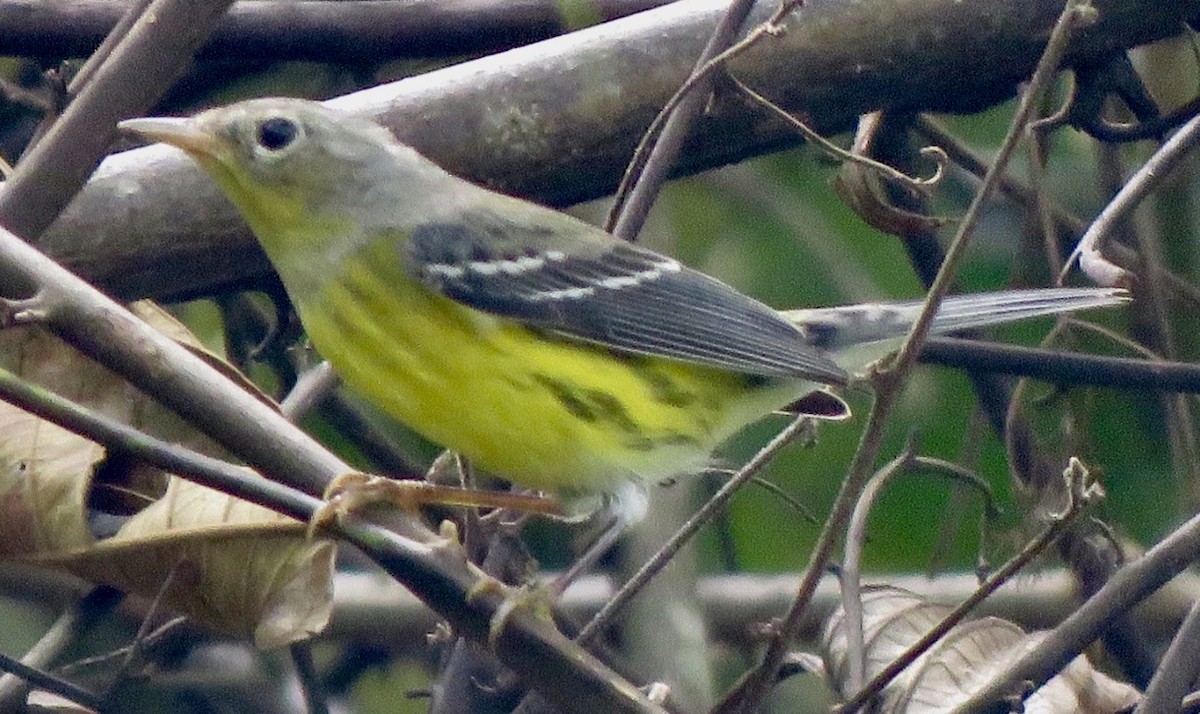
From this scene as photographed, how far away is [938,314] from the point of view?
10.1 ft

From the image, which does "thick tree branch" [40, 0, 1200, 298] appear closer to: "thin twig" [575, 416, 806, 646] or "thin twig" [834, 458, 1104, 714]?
"thin twig" [575, 416, 806, 646]

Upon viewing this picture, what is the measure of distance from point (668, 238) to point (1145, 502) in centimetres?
131

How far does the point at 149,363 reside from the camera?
6.43 ft

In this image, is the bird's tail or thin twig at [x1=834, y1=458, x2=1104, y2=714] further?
the bird's tail

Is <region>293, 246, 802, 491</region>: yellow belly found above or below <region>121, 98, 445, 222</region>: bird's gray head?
below

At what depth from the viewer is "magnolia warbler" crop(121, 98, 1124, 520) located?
2951 millimetres

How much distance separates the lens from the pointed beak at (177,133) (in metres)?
2.71

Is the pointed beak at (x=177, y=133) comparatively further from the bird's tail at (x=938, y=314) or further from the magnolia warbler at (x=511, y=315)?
the bird's tail at (x=938, y=314)

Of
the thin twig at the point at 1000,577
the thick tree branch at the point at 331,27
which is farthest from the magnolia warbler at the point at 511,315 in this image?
the thin twig at the point at 1000,577

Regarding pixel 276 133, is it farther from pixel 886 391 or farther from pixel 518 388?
pixel 886 391

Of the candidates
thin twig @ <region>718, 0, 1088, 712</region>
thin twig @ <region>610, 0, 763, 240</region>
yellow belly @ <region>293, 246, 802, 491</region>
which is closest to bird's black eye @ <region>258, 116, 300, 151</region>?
yellow belly @ <region>293, 246, 802, 491</region>

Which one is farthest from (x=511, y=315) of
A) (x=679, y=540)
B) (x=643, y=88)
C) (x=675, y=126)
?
(x=679, y=540)

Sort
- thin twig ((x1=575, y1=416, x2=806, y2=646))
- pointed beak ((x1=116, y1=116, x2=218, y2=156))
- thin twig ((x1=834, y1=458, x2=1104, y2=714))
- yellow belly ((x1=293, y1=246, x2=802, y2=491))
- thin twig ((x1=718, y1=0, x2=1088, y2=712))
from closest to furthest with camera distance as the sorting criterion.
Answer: thin twig ((x1=718, y1=0, x2=1088, y2=712)) → thin twig ((x1=834, y1=458, x2=1104, y2=714)) → thin twig ((x1=575, y1=416, x2=806, y2=646)) → pointed beak ((x1=116, y1=116, x2=218, y2=156)) → yellow belly ((x1=293, y1=246, x2=802, y2=491))

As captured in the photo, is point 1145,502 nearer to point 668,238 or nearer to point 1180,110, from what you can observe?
point 1180,110
